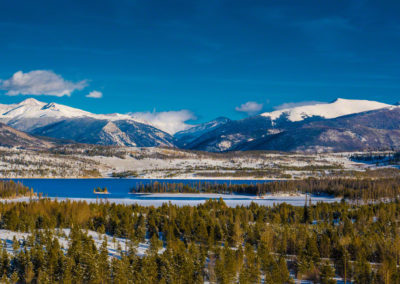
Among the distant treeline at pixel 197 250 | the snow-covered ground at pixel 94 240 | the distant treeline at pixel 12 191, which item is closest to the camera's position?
the distant treeline at pixel 197 250

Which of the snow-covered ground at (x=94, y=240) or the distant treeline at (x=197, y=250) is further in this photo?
the snow-covered ground at (x=94, y=240)

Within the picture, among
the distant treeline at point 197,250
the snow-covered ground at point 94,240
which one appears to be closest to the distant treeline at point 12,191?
the distant treeline at point 197,250

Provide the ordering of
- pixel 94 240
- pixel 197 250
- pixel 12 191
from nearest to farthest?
pixel 197 250 → pixel 94 240 → pixel 12 191

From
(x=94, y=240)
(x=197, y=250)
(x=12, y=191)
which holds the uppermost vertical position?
(x=12, y=191)

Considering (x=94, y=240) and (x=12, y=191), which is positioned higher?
(x=12, y=191)

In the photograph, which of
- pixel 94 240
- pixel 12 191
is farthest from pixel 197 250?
pixel 12 191

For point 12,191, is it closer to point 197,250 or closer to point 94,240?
point 94,240

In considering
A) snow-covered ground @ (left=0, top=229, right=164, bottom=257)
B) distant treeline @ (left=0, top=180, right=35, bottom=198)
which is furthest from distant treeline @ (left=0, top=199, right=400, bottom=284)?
distant treeline @ (left=0, top=180, right=35, bottom=198)

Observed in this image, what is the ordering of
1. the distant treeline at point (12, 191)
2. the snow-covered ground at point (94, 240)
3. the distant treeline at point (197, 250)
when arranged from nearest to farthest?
the distant treeline at point (197, 250)
the snow-covered ground at point (94, 240)
the distant treeline at point (12, 191)

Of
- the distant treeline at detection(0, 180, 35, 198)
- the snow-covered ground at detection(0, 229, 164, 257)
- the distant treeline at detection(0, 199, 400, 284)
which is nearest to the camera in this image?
the distant treeline at detection(0, 199, 400, 284)

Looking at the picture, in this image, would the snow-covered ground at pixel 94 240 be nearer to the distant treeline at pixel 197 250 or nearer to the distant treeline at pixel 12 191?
the distant treeline at pixel 197 250

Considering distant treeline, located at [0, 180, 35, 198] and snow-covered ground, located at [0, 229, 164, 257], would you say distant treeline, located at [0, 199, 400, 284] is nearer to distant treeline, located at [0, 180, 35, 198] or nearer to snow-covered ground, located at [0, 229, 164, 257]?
snow-covered ground, located at [0, 229, 164, 257]

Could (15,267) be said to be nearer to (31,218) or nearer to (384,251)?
(31,218)

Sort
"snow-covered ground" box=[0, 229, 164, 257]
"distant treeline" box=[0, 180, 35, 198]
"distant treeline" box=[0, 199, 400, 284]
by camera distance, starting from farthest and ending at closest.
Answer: "distant treeline" box=[0, 180, 35, 198] < "snow-covered ground" box=[0, 229, 164, 257] < "distant treeline" box=[0, 199, 400, 284]
